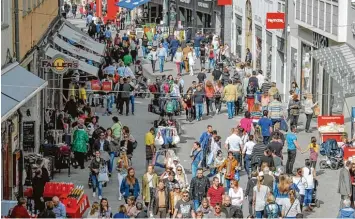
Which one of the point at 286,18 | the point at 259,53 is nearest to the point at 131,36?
the point at 259,53

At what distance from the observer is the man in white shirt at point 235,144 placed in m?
28.6

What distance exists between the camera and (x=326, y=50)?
35625 mm

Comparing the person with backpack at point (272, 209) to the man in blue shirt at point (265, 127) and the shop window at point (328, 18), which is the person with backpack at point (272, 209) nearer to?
the man in blue shirt at point (265, 127)

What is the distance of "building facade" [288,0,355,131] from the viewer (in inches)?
1364

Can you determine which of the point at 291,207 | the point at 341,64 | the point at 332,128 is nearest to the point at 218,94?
the point at 341,64

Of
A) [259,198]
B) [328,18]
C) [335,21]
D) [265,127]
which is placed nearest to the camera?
[259,198]

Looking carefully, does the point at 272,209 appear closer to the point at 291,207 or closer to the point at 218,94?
the point at 291,207

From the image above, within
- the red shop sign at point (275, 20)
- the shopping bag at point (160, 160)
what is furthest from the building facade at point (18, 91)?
the red shop sign at point (275, 20)

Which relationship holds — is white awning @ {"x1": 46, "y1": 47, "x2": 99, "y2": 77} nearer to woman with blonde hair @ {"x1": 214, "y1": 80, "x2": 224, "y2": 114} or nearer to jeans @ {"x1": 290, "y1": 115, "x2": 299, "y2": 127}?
woman with blonde hair @ {"x1": 214, "y1": 80, "x2": 224, "y2": 114}

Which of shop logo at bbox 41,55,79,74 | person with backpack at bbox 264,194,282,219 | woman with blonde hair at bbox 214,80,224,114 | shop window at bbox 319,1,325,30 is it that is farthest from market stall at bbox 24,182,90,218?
shop window at bbox 319,1,325,30

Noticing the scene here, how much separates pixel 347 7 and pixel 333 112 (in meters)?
3.73

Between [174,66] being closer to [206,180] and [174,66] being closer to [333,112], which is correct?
[333,112]

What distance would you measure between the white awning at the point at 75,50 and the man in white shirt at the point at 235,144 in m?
10.5

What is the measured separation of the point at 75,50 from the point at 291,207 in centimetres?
1715
